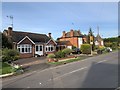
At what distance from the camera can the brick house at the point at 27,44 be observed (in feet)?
121

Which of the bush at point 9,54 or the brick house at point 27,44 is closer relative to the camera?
the bush at point 9,54

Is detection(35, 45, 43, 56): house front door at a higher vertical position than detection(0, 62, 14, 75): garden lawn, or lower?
higher

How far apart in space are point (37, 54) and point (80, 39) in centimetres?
2685

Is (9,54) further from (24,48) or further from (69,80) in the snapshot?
(24,48)

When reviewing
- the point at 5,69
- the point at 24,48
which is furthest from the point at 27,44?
the point at 5,69

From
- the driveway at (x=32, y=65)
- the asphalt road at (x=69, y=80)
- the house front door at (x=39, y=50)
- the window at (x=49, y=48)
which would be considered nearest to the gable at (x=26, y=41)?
the house front door at (x=39, y=50)

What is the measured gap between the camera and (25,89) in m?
11.7

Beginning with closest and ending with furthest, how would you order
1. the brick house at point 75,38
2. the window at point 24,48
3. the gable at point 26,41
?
the window at point 24,48, the gable at point 26,41, the brick house at point 75,38

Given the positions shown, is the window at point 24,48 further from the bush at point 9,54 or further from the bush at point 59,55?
the bush at point 9,54

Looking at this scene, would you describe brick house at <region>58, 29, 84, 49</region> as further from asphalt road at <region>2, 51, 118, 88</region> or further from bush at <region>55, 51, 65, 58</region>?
asphalt road at <region>2, 51, 118, 88</region>

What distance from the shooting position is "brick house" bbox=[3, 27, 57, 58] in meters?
36.9

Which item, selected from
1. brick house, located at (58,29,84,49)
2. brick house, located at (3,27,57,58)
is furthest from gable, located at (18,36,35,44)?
brick house, located at (58,29,84,49)

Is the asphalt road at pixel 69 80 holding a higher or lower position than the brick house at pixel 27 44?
lower

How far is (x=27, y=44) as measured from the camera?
3881 centimetres
